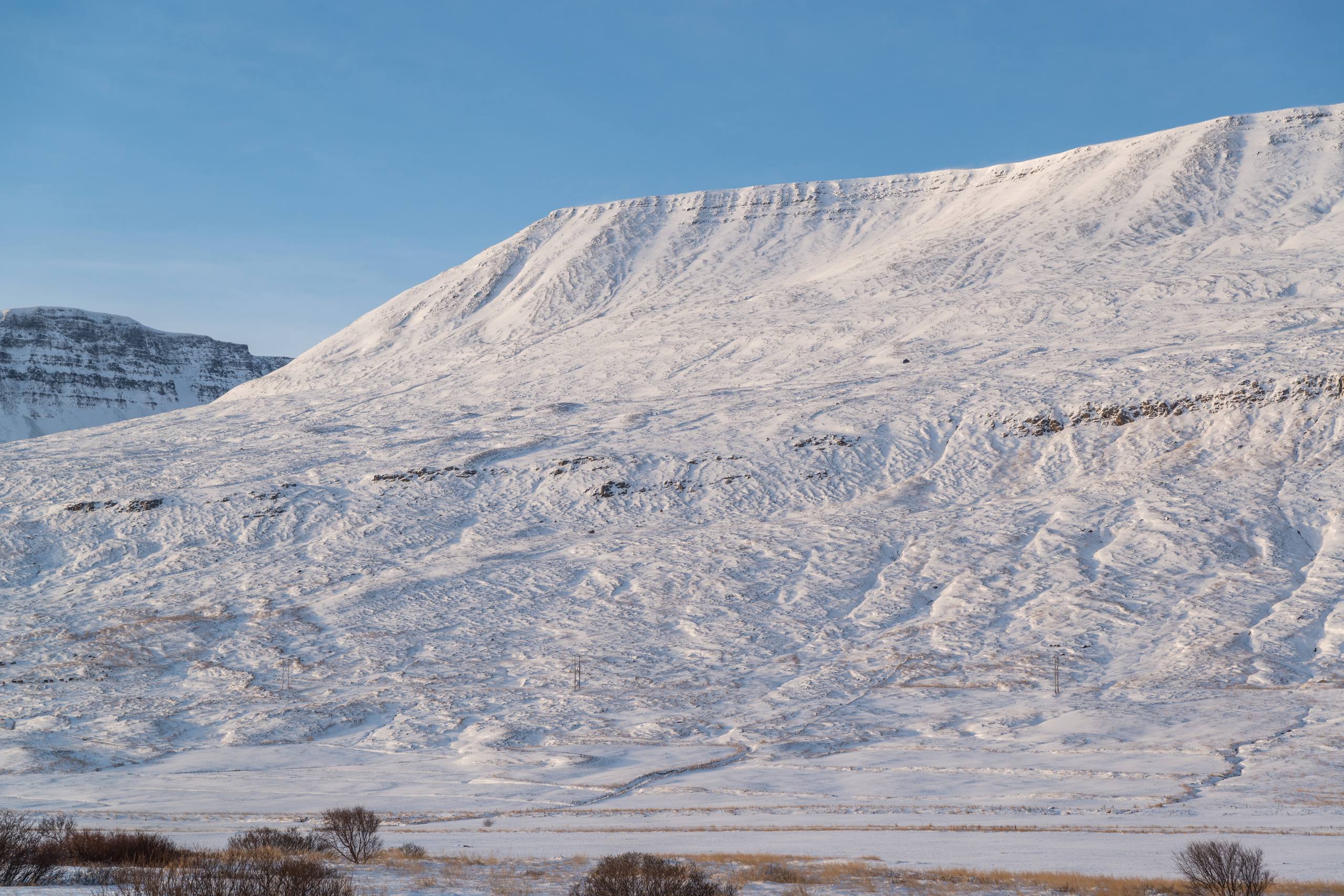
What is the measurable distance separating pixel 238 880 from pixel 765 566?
39.8 metres

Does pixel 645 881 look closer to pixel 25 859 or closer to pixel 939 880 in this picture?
pixel 939 880

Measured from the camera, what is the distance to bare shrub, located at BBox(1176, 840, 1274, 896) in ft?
41.3

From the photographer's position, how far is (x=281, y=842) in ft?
58.5

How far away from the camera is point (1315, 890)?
43.9 ft

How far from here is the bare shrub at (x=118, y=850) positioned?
589 inches

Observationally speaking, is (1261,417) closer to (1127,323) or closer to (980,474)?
(980,474)

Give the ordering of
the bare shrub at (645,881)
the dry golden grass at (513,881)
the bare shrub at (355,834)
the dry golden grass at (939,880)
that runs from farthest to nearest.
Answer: the bare shrub at (355,834)
the dry golden grass at (939,880)
the dry golden grass at (513,881)
the bare shrub at (645,881)

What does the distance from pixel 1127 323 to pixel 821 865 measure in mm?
71834

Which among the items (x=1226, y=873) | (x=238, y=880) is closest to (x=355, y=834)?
(x=238, y=880)

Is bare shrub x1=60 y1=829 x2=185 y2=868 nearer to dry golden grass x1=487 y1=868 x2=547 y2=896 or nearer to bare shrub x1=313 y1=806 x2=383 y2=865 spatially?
bare shrub x1=313 y1=806 x2=383 y2=865

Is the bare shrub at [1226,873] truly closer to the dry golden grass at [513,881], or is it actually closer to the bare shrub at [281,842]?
the dry golden grass at [513,881]

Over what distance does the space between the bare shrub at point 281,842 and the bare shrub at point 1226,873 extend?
14.0m

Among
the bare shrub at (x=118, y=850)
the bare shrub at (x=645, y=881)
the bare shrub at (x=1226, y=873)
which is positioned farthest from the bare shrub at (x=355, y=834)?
the bare shrub at (x=1226, y=873)

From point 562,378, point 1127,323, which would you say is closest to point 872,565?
point 1127,323
